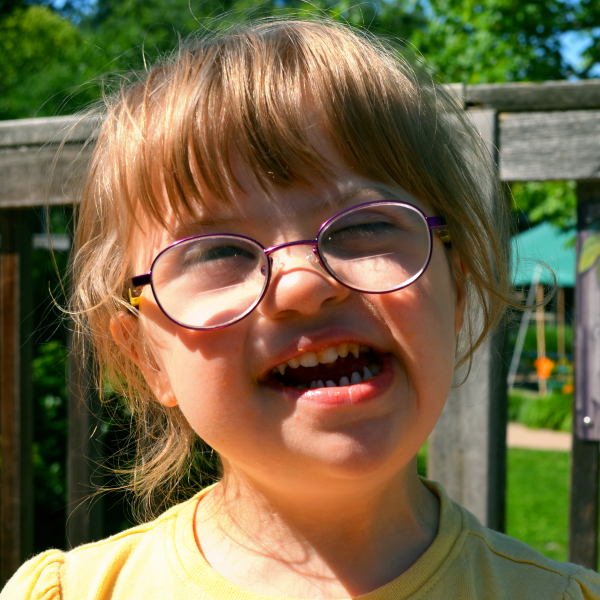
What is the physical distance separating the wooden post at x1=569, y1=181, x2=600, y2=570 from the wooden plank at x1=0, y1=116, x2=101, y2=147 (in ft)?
5.09

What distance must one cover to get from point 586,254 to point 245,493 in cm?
122

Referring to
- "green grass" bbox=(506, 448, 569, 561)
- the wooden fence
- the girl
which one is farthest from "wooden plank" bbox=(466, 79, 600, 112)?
"green grass" bbox=(506, 448, 569, 561)

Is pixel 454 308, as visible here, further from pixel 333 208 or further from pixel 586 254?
pixel 586 254

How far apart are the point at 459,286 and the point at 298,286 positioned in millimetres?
516

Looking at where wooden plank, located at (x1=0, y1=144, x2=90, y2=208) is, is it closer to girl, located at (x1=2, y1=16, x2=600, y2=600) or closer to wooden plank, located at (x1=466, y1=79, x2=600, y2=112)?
girl, located at (x1=2, y1=16, x2=600, y2=600)

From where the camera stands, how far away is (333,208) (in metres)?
1.24

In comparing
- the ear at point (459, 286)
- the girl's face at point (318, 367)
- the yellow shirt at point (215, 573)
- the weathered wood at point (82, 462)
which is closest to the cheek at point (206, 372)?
the girl's face at point (318, 367)

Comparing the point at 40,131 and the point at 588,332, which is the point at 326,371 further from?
the point at 40,131

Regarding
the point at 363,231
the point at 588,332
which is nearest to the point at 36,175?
the point at 363,231

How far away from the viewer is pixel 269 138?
4.04 feet

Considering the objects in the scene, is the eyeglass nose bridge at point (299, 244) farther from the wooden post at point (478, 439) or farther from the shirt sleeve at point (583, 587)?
the wooden post at point (478, 439)

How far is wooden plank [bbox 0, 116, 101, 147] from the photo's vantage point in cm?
212

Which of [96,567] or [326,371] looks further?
[96,567]

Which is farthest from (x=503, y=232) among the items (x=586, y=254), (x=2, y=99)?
(x=2, y=99)
